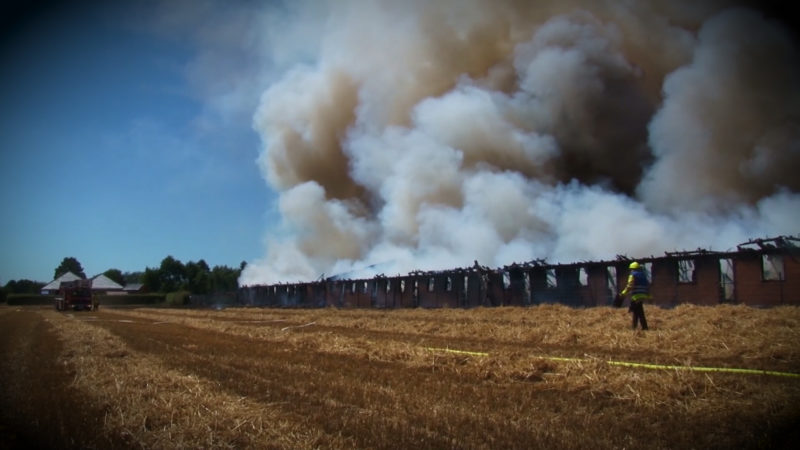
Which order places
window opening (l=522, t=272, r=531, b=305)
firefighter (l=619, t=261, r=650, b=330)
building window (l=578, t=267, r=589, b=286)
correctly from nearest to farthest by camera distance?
1. firefighter (l=619, t=261, r=650, b=330)
2. building window (l=578, t=267, r=589, b=286)
3. window opening (l=522, t=272, r=531, b=305)

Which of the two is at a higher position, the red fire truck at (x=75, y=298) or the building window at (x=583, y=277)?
the building window at (x=583, y=277)

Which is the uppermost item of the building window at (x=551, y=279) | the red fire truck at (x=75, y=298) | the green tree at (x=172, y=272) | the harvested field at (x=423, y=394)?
the green tree at (x=172, y=272)

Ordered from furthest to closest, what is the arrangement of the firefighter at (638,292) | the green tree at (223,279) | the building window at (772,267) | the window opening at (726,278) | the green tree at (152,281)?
the green tree at (152,281) < the green tree at (223,279) < the window opening at (726,278) < the building window at (772,267) < the firefighter at (638,292)

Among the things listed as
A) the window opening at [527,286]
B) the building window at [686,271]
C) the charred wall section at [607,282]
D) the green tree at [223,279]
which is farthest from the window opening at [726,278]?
the green tree at [223,279]

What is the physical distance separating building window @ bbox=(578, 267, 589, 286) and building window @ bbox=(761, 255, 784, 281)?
6.63 metres

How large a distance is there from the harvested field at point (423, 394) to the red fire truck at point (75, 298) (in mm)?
36814

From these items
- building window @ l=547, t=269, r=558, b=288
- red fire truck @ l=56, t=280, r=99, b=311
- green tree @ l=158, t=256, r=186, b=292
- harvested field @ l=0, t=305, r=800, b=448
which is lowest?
harvested field @ l=0, t=305, r=800, b=448

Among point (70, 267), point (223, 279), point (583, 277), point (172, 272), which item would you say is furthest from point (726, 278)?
point (70, 267)

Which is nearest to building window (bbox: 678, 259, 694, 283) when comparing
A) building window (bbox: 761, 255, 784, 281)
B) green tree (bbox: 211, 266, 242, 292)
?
building window (bbox: 761, 255, 784, 281)

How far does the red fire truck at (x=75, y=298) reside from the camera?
146ft

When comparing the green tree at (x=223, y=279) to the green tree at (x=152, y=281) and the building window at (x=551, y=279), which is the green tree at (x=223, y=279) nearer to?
the green tree at (x=152, y=281)

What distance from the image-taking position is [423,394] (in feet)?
23.7

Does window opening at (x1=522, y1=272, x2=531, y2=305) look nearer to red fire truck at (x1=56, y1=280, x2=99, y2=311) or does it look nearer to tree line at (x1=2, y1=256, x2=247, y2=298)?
red fire truck at (x1=56, y1=280, x2=99, y2=311)

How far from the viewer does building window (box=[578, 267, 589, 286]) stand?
2280cm
